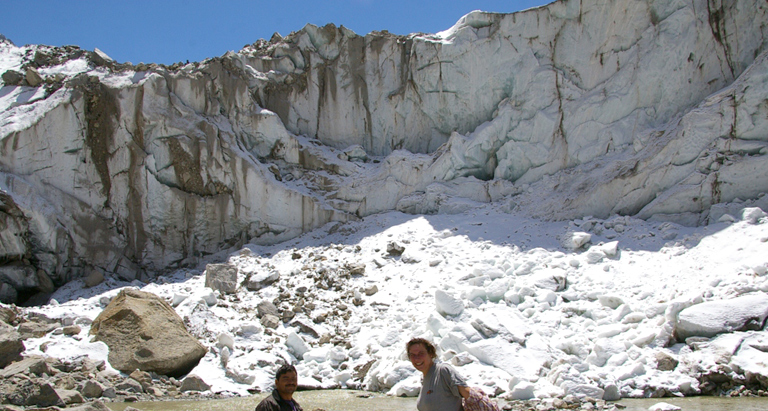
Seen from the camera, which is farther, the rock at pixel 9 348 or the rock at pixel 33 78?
the rock at pixel 33 78

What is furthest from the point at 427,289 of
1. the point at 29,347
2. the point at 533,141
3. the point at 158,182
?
the point at 158,182

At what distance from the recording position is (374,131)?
64.0ft

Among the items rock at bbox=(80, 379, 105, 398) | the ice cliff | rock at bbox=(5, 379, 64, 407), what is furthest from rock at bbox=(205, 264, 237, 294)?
rock at bbox=(5, 379, 64, 407)

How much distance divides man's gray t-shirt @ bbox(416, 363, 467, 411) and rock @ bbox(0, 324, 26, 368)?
8.77 m

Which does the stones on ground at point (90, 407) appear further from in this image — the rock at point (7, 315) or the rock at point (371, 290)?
the rock at point (371, 290)

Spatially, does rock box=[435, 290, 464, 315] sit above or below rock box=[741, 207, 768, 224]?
below

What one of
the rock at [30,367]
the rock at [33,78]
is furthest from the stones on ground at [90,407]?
the rock at [33,78]

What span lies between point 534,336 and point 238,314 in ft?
22.4

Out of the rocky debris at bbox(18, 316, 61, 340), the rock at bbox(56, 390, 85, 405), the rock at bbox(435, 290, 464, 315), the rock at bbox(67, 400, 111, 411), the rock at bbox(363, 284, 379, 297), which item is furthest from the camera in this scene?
the rock at bbox(363, 284, 379, 297)

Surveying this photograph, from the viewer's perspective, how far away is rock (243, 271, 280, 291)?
43.5 feet

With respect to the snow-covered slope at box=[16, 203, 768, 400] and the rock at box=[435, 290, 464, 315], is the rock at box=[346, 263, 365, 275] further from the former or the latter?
the rock at box=[435, 290, 464, 315]

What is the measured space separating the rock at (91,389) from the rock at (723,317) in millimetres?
10028

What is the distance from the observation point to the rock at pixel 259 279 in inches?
523

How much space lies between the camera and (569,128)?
52.3ft
